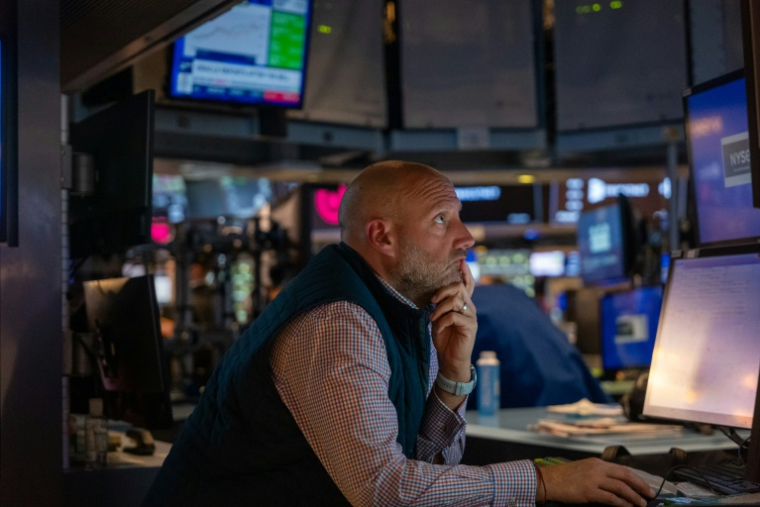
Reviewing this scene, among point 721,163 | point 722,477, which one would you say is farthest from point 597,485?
point 721,163

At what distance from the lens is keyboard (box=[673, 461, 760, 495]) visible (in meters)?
1.57

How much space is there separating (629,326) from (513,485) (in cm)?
315

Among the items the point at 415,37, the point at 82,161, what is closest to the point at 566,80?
the point at 415,37

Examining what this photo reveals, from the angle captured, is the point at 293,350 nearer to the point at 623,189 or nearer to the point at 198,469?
the point at 198,469

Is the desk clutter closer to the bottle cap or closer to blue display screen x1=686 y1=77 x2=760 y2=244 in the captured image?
blue display screen x1=686 y1=77 x2=760 y2=244

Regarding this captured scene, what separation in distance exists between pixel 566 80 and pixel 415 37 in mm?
945

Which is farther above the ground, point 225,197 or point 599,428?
point 225,197

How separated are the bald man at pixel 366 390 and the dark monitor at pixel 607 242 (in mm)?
3247

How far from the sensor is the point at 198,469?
1.72m

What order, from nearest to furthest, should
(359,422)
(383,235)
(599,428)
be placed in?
(359,422) → (383,235) → (599,428)

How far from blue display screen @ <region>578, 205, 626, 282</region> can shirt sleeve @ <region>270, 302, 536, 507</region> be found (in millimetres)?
3725

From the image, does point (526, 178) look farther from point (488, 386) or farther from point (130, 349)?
point (130, 349)

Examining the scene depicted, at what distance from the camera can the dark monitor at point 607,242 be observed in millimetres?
5062

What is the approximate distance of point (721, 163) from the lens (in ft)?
7.16
